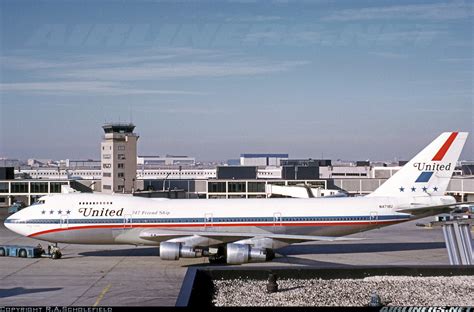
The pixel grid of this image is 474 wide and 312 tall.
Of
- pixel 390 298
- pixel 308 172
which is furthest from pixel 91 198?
pixel 308 172

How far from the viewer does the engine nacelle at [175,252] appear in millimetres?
34219

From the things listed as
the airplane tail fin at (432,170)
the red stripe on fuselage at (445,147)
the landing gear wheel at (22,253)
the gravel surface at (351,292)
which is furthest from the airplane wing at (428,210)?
the landing gear wheel at (22,253)

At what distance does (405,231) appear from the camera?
5516cm

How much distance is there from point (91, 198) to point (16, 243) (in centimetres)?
1247

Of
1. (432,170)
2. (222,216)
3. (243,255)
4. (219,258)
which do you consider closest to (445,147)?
(432,170)

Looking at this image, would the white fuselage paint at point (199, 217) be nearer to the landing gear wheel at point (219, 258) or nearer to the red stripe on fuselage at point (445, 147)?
the landing gear wheel at point (219, 258)

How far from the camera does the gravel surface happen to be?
1686cm

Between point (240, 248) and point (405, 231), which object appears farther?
point (405, 231)

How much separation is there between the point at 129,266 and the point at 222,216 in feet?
20.9

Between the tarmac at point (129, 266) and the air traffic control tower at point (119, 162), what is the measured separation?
37.4 m

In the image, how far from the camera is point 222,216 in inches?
1469

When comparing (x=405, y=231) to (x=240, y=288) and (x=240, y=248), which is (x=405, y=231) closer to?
(x=240, y=248)

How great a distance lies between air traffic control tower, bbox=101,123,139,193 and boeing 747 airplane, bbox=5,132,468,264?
161 feet

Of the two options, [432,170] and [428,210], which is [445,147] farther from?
[428,210]
